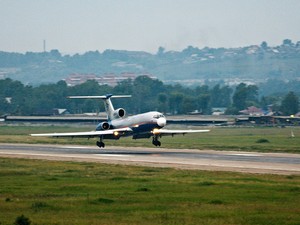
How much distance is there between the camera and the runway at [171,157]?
205 ft

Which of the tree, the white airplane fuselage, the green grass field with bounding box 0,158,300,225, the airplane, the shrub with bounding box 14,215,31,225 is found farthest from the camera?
the tree

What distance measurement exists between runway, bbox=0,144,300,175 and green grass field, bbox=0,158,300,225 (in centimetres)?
488

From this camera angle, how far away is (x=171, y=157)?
2906 inches

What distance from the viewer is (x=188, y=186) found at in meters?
49.4

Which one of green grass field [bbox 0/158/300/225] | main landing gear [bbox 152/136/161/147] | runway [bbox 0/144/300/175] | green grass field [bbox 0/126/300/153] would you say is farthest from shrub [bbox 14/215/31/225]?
main landing gear [bbox 152/136/161/147]

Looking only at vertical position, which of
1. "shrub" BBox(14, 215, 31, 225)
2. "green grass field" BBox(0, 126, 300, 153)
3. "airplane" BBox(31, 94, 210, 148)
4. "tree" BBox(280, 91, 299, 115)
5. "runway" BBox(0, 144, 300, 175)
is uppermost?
"tree" BBox(280, 91, 299, 115)

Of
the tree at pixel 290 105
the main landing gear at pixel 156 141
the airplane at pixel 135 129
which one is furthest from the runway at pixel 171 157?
the tree at pixel 290 105

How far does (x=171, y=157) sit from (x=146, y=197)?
29376 millimetres

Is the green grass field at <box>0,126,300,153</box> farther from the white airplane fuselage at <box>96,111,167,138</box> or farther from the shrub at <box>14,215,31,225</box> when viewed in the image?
the shrub at <box>14,215,31,225</box>

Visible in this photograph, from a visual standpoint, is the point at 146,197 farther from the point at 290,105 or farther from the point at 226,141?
the point at 290,105

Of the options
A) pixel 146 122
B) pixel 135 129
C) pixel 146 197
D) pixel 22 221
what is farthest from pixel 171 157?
pixel 22 221

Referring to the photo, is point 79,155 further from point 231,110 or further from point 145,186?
point 231,110

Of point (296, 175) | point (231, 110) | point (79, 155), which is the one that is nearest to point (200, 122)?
point (231, 110)

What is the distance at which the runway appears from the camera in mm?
62625
